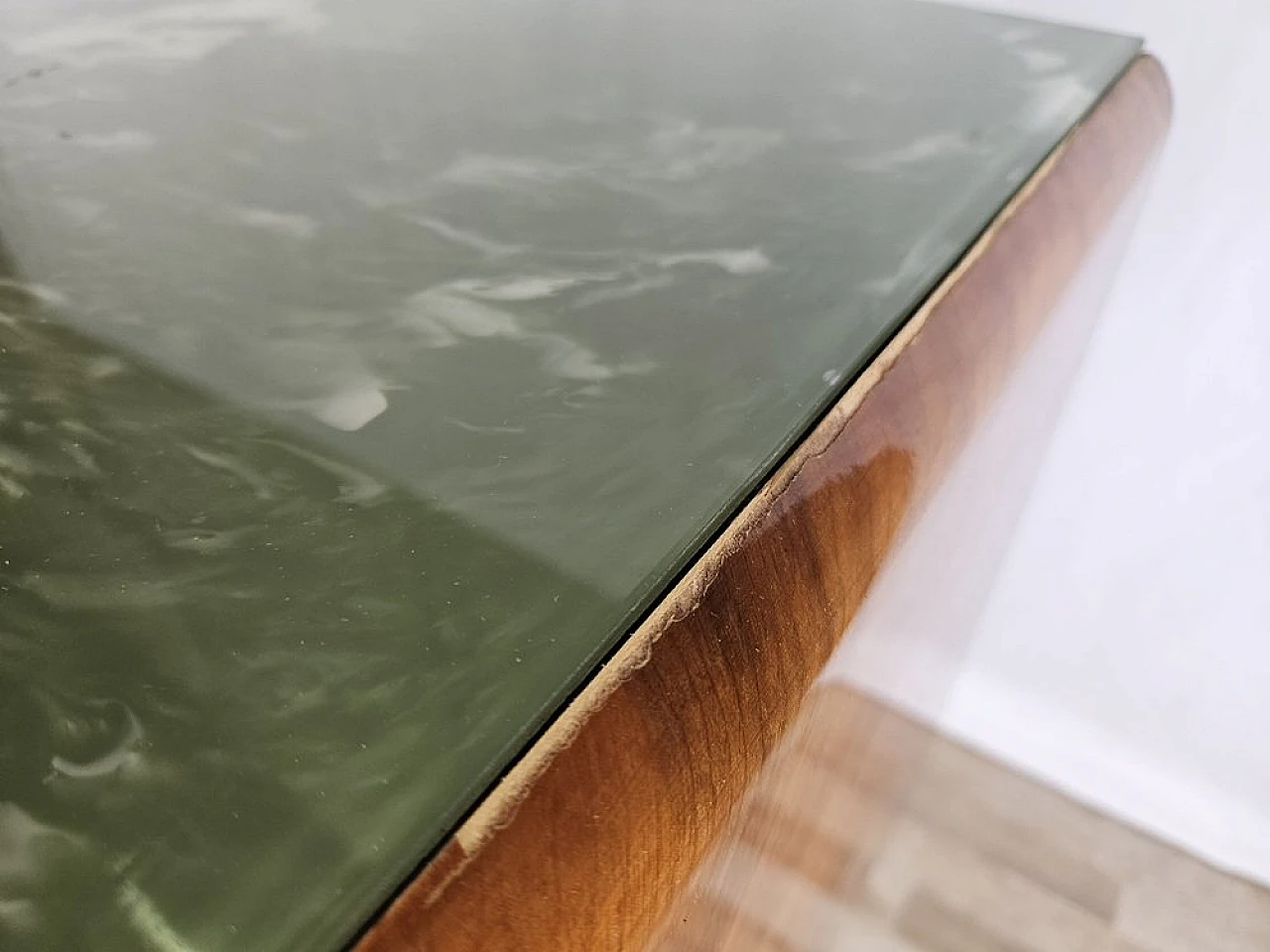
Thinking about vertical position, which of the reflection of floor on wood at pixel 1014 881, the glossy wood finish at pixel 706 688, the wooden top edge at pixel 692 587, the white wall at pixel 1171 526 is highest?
the wooden top edge at pixel 692 587

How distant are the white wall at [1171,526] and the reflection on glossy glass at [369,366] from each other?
230 mm

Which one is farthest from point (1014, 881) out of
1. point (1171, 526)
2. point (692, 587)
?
point (692, 587)

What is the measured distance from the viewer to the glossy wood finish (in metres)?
Answer: 0.17

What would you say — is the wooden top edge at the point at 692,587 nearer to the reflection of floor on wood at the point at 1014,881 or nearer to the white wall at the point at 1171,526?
the reflection of floor on wood at the point at 1014,881

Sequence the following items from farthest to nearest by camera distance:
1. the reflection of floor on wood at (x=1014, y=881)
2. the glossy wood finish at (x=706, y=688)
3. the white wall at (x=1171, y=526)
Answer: the reflection of floor on wood at (x=1014, y=881), the white wall at (x=1171, y=526), the glossy wood finish at (x=706, y=688)

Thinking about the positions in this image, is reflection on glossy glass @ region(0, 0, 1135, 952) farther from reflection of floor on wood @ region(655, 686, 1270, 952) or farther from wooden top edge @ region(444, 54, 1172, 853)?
reflection of floor on wood @ region(655, 686, 1270, 952)

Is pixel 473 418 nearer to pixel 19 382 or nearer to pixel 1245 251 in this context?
pixel 19 382

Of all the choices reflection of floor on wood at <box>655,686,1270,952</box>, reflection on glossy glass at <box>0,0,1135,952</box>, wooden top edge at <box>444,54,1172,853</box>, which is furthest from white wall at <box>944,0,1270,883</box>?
wooden top edge at <box>444,54,1172,853</box>

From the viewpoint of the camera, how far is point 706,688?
0.66ft

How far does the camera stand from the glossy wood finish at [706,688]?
167 millimetres

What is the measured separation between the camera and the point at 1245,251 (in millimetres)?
709

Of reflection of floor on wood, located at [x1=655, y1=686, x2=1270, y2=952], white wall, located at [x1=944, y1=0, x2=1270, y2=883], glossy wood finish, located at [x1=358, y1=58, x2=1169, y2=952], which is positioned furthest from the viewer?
reflection of floor on wood, located at [x1=655, y1=686, x2=1270, y2=952]

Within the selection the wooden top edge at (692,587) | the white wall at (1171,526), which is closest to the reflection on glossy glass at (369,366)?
the wooden top edge at (692,587)

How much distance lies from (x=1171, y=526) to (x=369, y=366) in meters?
0.74
